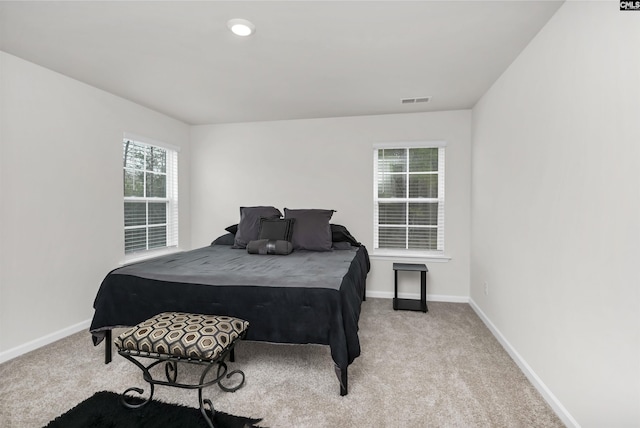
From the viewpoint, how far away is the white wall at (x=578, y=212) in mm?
1294

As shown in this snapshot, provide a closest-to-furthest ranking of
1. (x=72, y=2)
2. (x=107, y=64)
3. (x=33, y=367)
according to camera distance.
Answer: (x=72, y=2), (x=33, y=367), (x=107, y=64)

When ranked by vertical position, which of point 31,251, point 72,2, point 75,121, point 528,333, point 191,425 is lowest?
point 191,425

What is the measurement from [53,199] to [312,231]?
2.54 metres

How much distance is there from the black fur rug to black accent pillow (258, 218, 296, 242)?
6.25 ft

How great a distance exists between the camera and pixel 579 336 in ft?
5.24

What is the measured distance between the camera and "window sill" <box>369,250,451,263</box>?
394 cm

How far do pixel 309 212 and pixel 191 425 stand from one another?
2.48 meters

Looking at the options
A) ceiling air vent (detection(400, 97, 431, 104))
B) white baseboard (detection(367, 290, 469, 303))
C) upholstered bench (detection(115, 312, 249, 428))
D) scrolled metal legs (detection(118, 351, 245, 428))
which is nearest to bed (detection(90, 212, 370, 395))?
upholstered bench (detection(115, 312, 249, 428))

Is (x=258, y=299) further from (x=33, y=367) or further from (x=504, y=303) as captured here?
(x=504, y=303)

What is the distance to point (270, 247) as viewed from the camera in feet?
10.8

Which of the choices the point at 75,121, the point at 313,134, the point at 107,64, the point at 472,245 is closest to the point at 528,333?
the point at 472,245

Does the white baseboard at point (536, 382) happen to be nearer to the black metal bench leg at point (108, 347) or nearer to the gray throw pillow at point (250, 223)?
the gray throw pillow at point (250, 223)

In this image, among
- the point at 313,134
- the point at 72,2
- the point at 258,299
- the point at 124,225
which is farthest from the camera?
the point at 313,134

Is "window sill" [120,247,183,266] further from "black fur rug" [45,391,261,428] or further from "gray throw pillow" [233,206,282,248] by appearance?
"black fur rug" [45,391,261,428]
